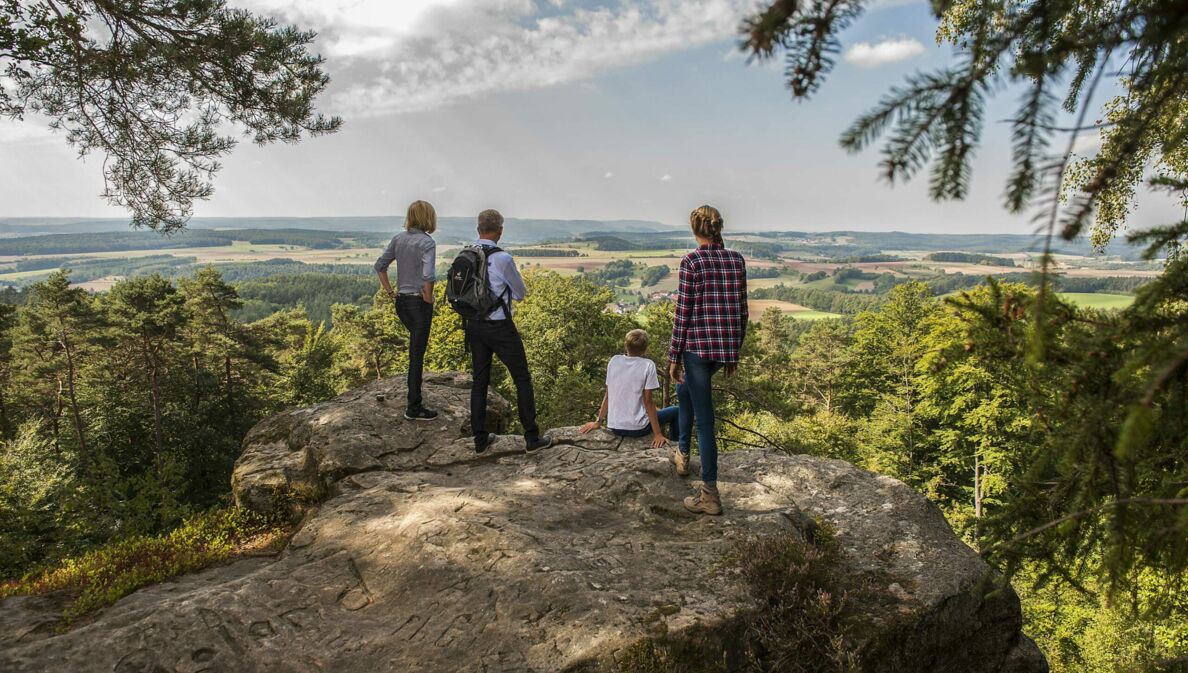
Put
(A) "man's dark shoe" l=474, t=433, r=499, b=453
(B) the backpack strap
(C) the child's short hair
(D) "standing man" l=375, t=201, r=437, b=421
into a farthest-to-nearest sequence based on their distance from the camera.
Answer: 1. (A) "man's dark shoe" l=474, t=433, r=499, b=453
2. (D) "standing man" l=375, t=201, r=437, b=421
3. (C) the child's short hair
4. (B) the backpack strap

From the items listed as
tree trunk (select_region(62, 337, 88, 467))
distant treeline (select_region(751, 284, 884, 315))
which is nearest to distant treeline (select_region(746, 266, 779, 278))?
distant treeline (select_region(751, 284, 884, 315))

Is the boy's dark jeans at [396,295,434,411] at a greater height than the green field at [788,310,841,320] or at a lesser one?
greater

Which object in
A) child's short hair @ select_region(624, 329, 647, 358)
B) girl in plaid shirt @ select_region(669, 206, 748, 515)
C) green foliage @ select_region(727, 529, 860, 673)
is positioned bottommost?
green foliage @ select_region(727, 529, 860, 673)

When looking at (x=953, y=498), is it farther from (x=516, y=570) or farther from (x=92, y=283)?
(x=92, y=283)

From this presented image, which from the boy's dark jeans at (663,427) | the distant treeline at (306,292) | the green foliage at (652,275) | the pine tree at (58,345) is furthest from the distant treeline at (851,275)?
the boy's dark jeans at (663,427)

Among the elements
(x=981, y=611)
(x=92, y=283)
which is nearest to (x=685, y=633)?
(x=981, y=611)

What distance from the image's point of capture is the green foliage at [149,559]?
4734 millimetres

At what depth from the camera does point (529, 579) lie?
4.17 meters

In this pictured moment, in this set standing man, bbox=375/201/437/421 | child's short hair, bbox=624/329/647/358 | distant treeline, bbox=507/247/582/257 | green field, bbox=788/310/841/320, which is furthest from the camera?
distant treeline, bbox=507/247/582/257

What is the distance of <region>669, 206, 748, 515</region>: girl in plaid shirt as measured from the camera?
4.58 metres

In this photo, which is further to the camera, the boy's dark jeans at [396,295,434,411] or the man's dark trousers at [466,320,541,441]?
the boy's dark jeans at [396,295,434,411]

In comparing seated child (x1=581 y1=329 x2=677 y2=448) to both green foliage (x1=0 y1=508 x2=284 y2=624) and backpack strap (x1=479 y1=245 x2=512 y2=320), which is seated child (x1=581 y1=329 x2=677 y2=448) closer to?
backpack strap (x1=479 y1=245 x2=512 y2=320)

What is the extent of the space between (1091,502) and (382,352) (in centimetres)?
3530

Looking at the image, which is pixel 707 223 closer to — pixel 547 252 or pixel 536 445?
pixel 536 445
